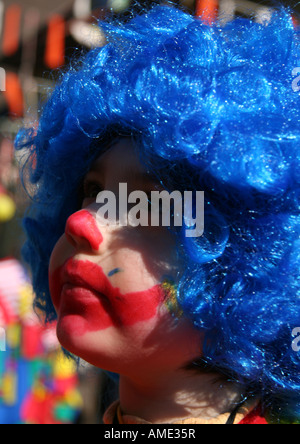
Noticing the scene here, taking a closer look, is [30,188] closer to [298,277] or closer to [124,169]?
Result: [124,169]

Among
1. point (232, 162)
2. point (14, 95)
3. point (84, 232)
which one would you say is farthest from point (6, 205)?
point (232, 162)

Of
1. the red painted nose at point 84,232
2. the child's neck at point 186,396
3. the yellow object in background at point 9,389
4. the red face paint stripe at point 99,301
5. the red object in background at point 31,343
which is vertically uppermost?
the red painted nose at point 84,232

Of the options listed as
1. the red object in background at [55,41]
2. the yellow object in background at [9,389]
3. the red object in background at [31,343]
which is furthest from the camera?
the red object in background at [55,41]

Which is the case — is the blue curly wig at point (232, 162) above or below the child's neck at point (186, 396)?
above

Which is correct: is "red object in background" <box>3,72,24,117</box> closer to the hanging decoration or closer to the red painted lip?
the hanging decoration

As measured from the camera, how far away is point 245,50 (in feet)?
3.05

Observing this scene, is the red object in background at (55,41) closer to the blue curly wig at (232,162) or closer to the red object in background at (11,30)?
the red object in background at (11,30)

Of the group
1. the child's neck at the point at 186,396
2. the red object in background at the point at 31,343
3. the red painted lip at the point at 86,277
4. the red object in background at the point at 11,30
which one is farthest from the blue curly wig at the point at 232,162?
the red object in background at the point at 11,30

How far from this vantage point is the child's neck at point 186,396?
953mm

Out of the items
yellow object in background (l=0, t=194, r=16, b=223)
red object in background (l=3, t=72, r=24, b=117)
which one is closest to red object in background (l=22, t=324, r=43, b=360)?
yellow object in background (l=0, t=194, r=16, b=223)

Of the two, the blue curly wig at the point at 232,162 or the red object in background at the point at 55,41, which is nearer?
the blue curly wig at the point at 232,162

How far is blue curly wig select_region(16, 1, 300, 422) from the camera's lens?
853 mm
